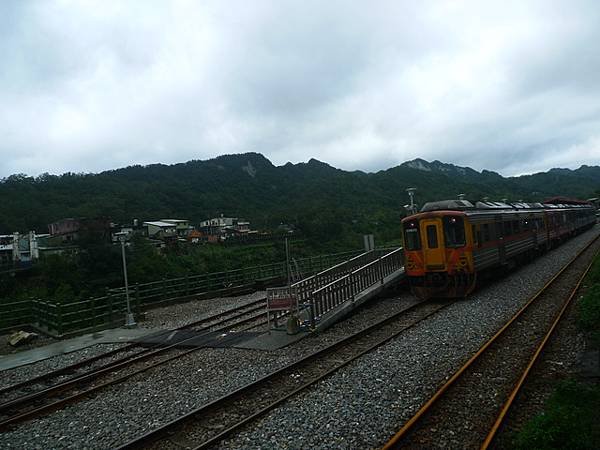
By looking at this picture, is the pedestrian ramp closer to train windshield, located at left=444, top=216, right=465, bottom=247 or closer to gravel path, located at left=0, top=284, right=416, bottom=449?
gravel path, located at left=0, top=284, right=416, bottom=449

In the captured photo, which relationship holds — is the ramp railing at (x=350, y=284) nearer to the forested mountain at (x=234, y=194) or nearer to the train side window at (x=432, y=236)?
the train side window at (x=432, y=236)

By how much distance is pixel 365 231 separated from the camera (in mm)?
56406

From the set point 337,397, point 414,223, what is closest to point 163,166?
point 414,223

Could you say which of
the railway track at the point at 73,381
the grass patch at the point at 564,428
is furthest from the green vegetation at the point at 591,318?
the railway track at the point at 73,381

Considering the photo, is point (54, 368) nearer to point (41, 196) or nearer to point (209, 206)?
point (41, 196)

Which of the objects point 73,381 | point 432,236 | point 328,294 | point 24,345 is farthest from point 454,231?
point 24,345

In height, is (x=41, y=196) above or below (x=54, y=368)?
above

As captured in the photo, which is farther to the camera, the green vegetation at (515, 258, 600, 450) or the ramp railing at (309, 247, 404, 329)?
the ramp railing at (309, 247, 404, 329)

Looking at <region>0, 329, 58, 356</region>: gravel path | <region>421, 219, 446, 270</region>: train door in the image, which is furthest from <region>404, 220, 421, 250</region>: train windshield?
<region>0, 329, 58, 356</region>: gravel path

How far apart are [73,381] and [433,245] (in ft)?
33.3

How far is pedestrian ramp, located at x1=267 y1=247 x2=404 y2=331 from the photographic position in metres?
10.2

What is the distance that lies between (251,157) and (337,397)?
Answer: 120198mm

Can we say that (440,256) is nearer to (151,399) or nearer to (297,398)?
(297,398)

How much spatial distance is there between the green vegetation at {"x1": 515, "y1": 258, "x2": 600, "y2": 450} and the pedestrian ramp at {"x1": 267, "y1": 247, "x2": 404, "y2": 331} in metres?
5.60
